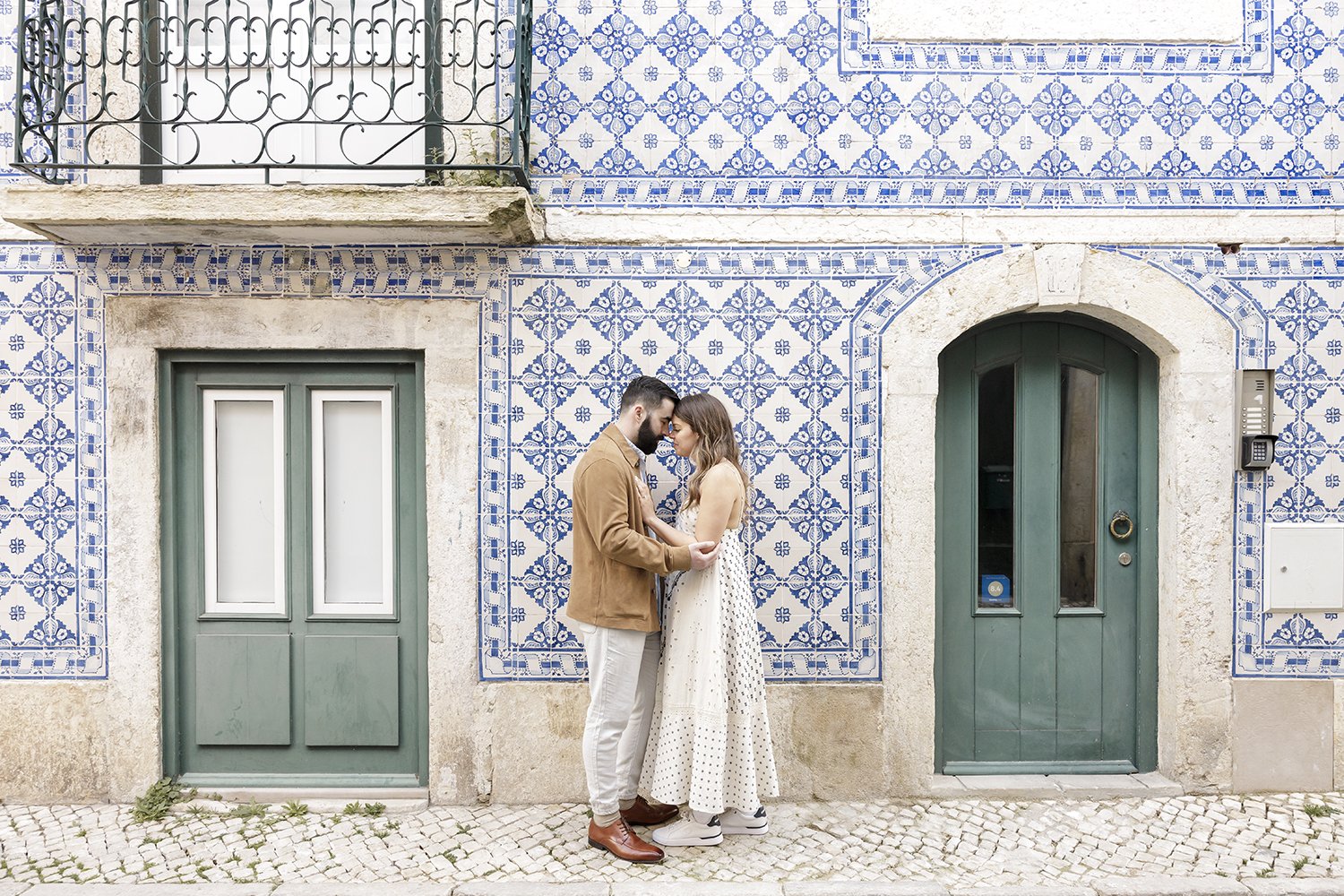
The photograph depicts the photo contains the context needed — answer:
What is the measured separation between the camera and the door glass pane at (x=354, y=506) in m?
4.41

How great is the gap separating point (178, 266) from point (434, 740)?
2558mm

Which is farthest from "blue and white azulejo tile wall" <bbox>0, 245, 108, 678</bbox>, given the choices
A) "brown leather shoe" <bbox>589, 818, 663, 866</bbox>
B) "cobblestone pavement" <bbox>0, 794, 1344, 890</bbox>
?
"brown leather shoe" <bbox>589, 818, 663, 866</bbox>

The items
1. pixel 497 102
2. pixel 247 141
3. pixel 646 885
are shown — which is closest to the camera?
pixel 646 885

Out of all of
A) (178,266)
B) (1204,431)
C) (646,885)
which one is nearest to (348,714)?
(646,885)

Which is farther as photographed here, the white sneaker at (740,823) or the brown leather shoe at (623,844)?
the white sneaker at (740,823)

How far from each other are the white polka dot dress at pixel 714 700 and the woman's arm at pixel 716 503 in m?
0.09

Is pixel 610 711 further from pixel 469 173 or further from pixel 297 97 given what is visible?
pixel 297 97

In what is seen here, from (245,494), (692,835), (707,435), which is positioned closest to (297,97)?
(245,494)

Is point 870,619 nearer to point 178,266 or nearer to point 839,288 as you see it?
point 839,288

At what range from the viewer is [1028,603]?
14.9ft

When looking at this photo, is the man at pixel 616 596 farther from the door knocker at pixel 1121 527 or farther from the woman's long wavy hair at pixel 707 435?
the door knocker at pixel 1121 527

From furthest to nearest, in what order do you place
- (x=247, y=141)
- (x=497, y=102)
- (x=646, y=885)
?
(x=247, y=141)
(x=497, y=102)
(x=646, y=885)

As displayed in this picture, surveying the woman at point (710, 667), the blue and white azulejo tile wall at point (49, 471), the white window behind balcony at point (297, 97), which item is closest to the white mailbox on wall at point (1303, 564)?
the woman at point (710, 667)

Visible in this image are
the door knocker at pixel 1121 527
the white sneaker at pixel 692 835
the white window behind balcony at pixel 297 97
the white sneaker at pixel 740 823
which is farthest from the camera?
the door knocker at pixel 1121 527
